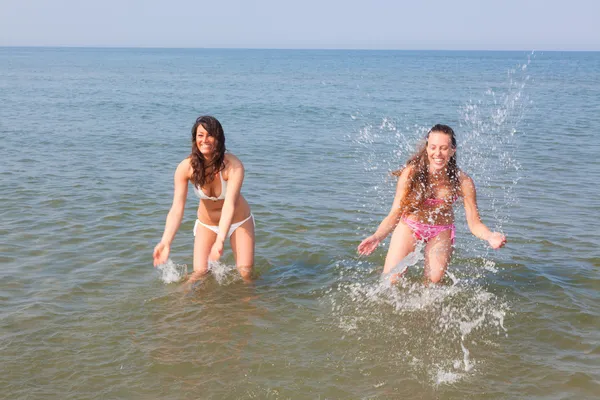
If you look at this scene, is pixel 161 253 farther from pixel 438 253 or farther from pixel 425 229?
pixel 438 253

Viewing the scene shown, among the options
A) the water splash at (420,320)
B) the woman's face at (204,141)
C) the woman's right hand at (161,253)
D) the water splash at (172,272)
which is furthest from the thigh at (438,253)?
the water splash at (172,272)

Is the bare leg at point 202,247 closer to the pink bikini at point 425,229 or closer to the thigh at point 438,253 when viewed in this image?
the pink bikini at point 425,229

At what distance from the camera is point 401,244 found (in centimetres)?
689

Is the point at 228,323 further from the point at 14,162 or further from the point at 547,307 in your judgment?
the point at 14,162

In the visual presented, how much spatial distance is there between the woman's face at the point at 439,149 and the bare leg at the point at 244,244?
2.11 metres

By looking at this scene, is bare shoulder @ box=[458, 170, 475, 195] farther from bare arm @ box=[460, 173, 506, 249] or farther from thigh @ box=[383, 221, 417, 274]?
thigh @ box=[383, 221, 417, 274]

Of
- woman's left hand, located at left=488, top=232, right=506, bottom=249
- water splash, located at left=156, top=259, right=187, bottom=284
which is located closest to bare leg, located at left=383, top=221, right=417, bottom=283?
woman's left hand, located at left=488, top=232, right=506, bottom=249

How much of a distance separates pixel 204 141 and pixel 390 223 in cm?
208

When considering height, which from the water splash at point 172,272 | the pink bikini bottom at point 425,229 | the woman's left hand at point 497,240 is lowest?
the water splash at point 172,272

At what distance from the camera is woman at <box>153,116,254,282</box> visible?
21.7ft

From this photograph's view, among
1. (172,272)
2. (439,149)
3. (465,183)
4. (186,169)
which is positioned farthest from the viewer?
(172,272)

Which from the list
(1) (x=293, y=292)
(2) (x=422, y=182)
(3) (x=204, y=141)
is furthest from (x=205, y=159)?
(2) (x=422, y=182)

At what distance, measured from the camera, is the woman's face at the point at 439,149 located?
6.43m

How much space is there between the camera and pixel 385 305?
704 centimetres
